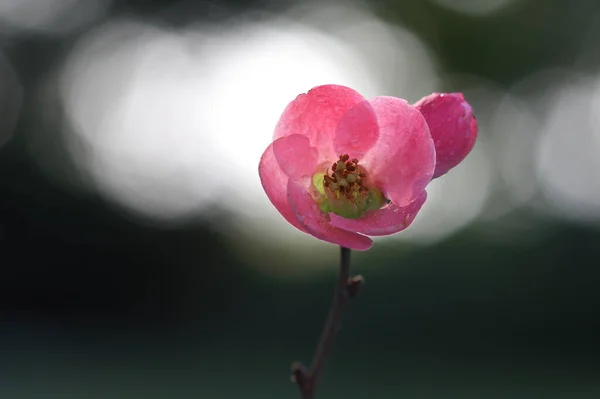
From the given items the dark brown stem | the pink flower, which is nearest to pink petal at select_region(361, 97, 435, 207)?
the pink flower

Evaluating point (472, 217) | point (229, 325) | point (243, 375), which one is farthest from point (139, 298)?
point (472, 217)

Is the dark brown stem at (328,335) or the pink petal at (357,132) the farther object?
the pink petal at (357,132)

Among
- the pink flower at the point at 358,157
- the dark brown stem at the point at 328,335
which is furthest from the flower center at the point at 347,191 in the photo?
the dark brown stem at the point at 328,335

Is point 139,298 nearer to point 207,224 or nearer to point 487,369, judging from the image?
point 207,224

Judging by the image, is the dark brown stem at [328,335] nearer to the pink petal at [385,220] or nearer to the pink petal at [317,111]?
the pink petal at [385,220]

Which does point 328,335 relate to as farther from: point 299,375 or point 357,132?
point 357,132

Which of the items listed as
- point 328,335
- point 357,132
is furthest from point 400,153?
point 328,335
